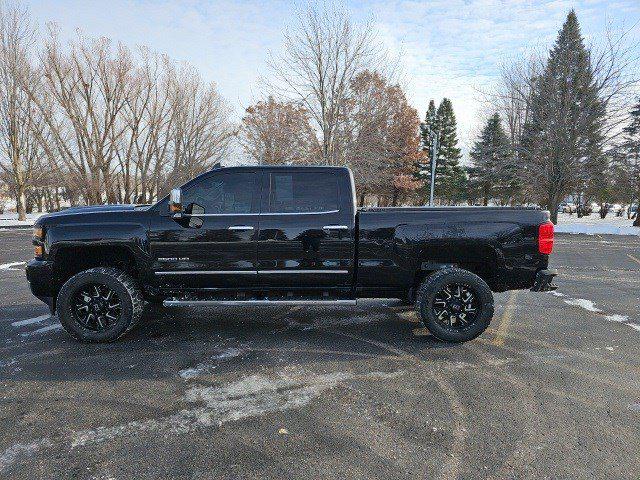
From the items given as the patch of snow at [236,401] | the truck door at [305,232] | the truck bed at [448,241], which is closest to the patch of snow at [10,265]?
the truck door at [305,232]

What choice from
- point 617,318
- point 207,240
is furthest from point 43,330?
point 617,318

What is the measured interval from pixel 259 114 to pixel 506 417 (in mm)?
35836

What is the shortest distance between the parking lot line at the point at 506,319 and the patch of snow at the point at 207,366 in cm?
295

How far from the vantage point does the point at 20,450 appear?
8.31 feet

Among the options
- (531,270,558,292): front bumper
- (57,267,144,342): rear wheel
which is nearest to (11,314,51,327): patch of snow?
(57,267,144,342): rear wheel

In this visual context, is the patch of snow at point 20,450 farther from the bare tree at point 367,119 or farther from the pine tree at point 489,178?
the pine tree at point 489,178

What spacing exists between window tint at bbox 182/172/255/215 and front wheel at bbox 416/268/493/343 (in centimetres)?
227

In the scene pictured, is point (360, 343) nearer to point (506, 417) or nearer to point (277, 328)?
point (277, 328)

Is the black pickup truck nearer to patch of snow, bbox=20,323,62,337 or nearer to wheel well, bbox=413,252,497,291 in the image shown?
wheel well, bbox=413,252,497,291

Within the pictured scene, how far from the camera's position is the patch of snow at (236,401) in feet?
9.14

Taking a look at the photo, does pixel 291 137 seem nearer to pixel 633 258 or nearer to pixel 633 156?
pixel 633 258

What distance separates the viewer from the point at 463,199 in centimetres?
5250

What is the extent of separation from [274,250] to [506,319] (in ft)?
11.3

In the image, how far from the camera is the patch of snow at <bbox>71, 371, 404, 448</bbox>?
279cm
